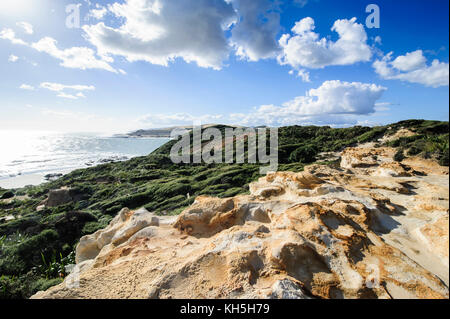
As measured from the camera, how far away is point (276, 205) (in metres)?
6.82

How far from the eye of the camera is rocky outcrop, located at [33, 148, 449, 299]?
367cm

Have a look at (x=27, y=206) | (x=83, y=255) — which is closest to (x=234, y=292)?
(x=83, y=255)

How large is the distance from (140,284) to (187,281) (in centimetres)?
96

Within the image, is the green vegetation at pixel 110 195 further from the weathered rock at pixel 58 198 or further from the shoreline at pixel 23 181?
the shoreline at pixel 23 181

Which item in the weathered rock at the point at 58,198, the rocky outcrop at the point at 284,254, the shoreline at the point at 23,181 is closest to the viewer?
the rocky outcrop at the point at 284,254

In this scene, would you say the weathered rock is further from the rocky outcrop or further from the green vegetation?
the rocky outcrop

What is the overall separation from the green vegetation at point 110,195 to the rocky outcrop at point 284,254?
301 inches

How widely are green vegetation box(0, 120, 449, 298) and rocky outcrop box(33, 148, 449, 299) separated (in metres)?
7.64

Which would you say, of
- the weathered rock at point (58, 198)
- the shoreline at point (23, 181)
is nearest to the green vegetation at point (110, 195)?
the weathered rock at point (58, 198)

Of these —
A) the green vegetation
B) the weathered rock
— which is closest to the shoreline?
the green vegetation

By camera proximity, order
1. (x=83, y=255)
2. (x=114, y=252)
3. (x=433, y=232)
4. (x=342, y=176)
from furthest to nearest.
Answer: (x=342, y=176) → (x=83, y=255) → (x=114, y=252) → (x=433, y=232)

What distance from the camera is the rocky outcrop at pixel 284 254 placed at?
367 centimetres

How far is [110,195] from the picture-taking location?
30.9 meters
